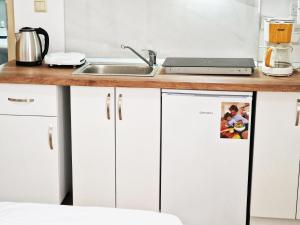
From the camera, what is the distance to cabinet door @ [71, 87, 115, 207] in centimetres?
339

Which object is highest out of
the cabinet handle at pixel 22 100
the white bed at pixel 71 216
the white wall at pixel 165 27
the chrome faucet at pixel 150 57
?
the white wall at pixel 165 27

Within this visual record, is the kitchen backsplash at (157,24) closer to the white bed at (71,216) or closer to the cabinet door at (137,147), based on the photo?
the cabinet door at (137,147)

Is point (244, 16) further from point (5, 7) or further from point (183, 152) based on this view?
point (5, 7)

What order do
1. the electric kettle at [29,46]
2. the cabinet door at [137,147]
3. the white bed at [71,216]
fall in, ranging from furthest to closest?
the electric kettle at [29,46]
the cabinet door at [137,147]
the white bed at [71,216]

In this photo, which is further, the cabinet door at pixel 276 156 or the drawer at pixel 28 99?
the drawer at pixel 28 99

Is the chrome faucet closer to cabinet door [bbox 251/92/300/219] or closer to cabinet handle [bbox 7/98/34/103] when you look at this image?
cabinet handle [bbox 7/98/34/103]

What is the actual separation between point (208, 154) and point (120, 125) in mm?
543

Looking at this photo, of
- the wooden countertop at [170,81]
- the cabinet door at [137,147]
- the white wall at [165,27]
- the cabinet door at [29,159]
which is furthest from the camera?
the white wall at [165,27]

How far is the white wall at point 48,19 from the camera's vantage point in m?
3.92

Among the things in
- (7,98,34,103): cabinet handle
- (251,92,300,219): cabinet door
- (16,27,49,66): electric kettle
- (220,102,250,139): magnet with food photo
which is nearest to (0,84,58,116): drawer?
(7,98,34,103): cabinet handle

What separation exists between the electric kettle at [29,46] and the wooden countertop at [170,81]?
9.4 inches

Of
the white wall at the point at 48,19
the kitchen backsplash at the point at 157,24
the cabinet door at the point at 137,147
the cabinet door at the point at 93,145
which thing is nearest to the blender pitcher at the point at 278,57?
the kitchen backsplash at the point at 157,24

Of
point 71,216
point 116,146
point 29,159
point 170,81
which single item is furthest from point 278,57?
point 71,216

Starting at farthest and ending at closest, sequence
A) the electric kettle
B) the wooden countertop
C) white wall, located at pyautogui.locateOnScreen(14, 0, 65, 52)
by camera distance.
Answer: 1. white wall, located at pyautogui.locateOnScreen(14, 0, 65, 52)
2. the electric kettle
3. the wooden countertop
